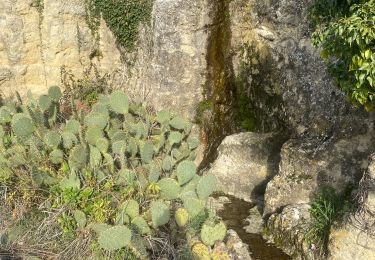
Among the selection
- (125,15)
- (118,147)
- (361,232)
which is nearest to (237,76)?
(125,15)

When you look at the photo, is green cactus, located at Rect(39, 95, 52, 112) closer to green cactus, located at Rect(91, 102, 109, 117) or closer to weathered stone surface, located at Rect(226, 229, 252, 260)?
green cactus, located at Rect(91, 102, 109, 117)

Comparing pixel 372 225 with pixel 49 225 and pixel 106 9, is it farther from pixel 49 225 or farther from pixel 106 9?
pixel 106 9

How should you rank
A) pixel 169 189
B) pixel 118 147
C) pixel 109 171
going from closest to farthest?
1. pixel 169 189
2. pixel 109 171
3. pixel 118 147

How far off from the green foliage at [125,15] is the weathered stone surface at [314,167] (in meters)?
4.41

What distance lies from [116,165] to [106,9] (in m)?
5.04

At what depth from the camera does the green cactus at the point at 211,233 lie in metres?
4.80

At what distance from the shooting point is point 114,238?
434 cm

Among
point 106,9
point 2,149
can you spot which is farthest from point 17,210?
point 106,9

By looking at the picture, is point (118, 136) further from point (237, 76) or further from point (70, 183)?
point (237, 76)

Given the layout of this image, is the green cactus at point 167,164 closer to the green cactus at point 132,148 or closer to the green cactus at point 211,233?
the green cactus at point 132,148

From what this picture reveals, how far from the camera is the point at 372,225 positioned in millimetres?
5191

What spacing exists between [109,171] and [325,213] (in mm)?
2875

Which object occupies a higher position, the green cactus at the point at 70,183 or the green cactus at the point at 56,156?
the green cactus at the point at 56,156

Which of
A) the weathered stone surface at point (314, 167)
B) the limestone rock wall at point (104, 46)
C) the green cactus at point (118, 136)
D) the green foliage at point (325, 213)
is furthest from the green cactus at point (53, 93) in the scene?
the green foliage at point (325, 213)
